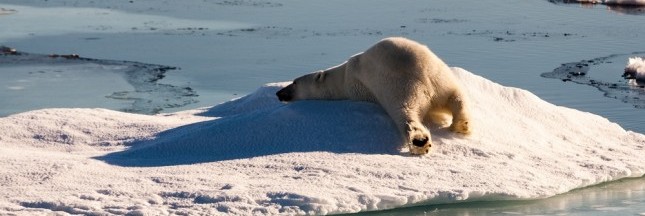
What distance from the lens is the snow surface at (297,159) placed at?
15.3 feet

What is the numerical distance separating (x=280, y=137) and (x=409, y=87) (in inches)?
26.5

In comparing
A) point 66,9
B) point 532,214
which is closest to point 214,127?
point 532,214

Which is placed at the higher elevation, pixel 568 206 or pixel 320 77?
pixel 320 77

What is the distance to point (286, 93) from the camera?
6711 mm

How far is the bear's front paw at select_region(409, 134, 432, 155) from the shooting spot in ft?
17.4

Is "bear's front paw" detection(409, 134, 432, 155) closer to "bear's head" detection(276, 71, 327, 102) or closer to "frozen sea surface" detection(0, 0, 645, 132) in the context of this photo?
"bear's head" detection(276, 71, 327, 102)

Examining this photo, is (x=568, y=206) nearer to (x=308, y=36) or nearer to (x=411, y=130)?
(x=411, y=130)

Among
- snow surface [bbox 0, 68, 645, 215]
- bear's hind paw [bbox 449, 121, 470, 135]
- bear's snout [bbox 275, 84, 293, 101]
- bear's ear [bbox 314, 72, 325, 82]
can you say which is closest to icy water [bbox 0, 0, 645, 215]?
snow surface [bbox 0, 68, 645, 215]

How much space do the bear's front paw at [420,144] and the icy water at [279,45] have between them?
53 centimetres

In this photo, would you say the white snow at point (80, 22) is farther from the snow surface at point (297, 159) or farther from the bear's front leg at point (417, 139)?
the bear's front leg at point (417, 139)

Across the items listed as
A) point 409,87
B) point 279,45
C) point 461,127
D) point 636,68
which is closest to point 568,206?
point 461,127

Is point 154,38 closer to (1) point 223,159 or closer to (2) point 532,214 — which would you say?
(1) point 223,159

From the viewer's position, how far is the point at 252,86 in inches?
348

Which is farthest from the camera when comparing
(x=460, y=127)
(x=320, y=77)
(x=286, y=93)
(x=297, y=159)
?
(x=286, y=93)
